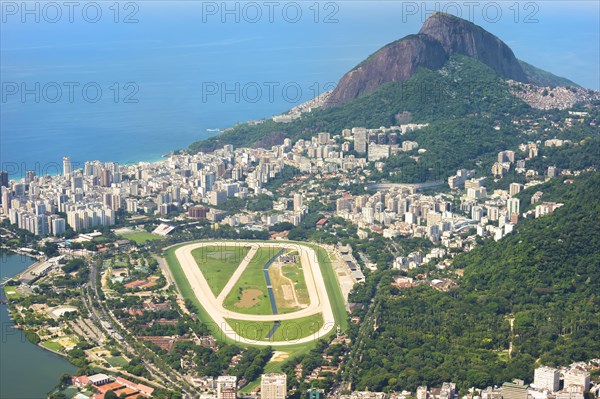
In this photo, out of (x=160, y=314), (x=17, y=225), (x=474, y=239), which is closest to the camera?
(x=160, y=314)

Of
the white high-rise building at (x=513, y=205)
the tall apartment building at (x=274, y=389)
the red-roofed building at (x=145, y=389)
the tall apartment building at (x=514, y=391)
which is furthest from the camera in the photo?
the white high-rise building at (x=513, y=205)

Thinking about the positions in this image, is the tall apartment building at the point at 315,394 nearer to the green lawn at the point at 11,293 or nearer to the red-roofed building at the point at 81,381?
the red-roofed building at the point at 81,381

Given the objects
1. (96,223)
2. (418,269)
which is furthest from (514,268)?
(96,223)

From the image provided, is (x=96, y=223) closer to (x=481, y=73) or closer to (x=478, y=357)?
(x=478, y=357)

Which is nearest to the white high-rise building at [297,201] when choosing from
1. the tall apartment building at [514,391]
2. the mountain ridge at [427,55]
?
the mountain ridge at [427,55]

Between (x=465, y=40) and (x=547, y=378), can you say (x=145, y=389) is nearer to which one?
(x=547, y=378)

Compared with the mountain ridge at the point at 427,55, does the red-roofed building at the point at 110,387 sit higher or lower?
lower
